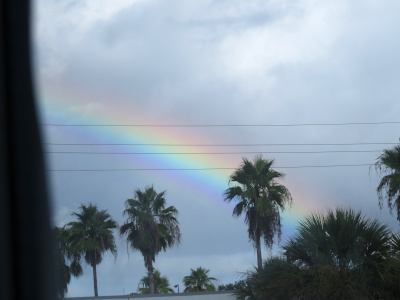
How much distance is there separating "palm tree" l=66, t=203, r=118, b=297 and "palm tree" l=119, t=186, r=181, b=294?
76.6 inches

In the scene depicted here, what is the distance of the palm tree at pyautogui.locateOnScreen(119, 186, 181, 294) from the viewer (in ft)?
128

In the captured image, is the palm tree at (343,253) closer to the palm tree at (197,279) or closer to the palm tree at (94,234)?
the palm tree at (94,234)

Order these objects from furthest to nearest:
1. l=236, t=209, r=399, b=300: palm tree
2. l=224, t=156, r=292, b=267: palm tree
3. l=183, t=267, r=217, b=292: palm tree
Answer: l=183, t=267, r=217, b=292: palm tree, l=224, t=156, r=292, b=267: palm tree, l=236, t=209, r=399, b=300: palm tree

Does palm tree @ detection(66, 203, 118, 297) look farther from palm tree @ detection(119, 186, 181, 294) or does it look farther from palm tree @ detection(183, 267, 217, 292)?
palm tree @ detection(183, 267, 217, 292)

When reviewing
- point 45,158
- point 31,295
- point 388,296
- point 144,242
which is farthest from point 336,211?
point 144,242

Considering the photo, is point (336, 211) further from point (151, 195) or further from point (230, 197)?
point (151, 195)

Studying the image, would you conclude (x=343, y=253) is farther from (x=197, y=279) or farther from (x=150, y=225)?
(x=197, y=279)

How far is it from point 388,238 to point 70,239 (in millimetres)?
28030

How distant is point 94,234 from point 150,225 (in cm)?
466

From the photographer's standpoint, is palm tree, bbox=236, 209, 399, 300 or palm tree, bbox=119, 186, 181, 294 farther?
palm tree, bbox=119, 186, 181, 294

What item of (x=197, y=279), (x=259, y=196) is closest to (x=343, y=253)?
(x=259, y=196)

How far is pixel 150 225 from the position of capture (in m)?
39.2

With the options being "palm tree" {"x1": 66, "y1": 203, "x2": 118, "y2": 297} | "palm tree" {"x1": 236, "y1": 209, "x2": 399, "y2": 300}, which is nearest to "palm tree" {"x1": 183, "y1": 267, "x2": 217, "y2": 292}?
"palm tree" {"x1": 66, "y1": 203, "x2": 118, "y2": 297}

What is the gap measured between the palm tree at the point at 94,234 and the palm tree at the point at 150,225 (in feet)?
6.39
